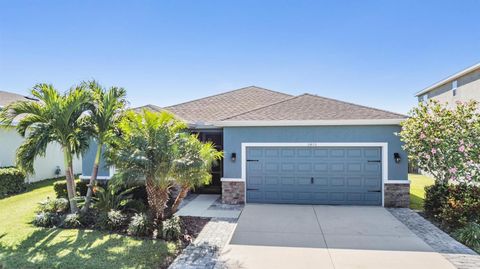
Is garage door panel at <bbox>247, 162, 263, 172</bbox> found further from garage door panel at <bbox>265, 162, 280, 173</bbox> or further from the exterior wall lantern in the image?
the exterior wall lantern

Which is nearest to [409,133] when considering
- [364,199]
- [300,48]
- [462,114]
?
[462,114]

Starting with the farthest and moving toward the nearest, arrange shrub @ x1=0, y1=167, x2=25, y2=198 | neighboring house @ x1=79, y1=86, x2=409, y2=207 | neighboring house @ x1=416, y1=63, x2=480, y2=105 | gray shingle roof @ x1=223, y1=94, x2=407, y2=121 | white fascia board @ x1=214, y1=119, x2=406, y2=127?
1. neighboring house @ x1=416, y1=63, x2=480, y2=105
2. shrub @ x1=0, y1=167, x2=25, y2=198
3. gray shingle roof @ x1=223, y1=94, x2=407, y2=121
4. neighboring house @ x1=79, y1=86, x2=409, y2=207
5. white fascia board @ x1=214, y1=119, x2=406, y2=127

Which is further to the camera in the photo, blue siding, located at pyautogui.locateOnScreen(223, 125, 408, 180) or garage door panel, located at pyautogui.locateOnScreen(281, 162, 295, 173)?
garage door panel, located at pyautogui.locateOnScreen(281, 162, 295, 173)

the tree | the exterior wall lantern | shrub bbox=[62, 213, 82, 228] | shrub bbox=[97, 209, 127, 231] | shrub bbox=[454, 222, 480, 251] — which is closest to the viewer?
shrub bbox=[454, 222, 480, 251]

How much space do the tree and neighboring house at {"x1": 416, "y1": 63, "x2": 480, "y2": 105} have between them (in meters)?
10.1

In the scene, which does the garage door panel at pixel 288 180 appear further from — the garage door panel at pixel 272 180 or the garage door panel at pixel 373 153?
the garage door panel at pixel 373 153

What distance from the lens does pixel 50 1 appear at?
8578 millimetres

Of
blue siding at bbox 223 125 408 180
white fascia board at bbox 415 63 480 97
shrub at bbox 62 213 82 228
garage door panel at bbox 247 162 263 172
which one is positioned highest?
white fascia board at bbox 415 63 480 97

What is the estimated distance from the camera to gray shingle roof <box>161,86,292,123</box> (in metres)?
12.2

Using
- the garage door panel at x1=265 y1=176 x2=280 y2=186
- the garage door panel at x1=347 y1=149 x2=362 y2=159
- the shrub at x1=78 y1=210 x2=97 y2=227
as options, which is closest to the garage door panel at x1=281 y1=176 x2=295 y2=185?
the garage door panel at x1=265 y1=176 x2=280 y2=186

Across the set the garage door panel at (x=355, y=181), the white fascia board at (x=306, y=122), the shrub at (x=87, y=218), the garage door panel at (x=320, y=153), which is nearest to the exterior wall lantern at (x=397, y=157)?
the white fascia board at (x=306, y=122)

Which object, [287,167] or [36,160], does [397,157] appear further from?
[36,160]

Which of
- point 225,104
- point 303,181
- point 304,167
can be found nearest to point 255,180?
point 303,181

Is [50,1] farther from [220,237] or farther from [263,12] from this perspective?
[220,237]
